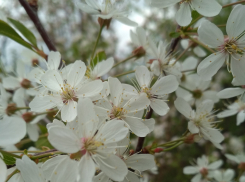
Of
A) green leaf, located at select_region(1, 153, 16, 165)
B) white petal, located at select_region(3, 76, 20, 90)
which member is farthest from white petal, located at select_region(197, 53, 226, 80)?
white petal, located at select_region(3, 76, 20, 90)

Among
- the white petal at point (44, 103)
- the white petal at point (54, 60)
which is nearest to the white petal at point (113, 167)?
the white petal at point (44, 103)

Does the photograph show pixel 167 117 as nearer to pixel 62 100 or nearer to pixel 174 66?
pixel 174 66

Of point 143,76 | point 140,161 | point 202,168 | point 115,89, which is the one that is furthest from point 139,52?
point 202,168

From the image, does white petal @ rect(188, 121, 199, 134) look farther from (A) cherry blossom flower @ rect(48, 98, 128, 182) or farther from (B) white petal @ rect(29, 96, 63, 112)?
(B) white petal @ rect(29, 96, 63, 112)

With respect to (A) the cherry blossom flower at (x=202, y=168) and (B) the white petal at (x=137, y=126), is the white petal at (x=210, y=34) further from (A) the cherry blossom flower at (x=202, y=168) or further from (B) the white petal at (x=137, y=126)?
(A) the cherry blossom flower at (x=202, y=168)

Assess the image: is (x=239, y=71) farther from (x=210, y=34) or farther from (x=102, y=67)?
(x=102, y=67)

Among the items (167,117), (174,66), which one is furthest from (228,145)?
(174,66)
